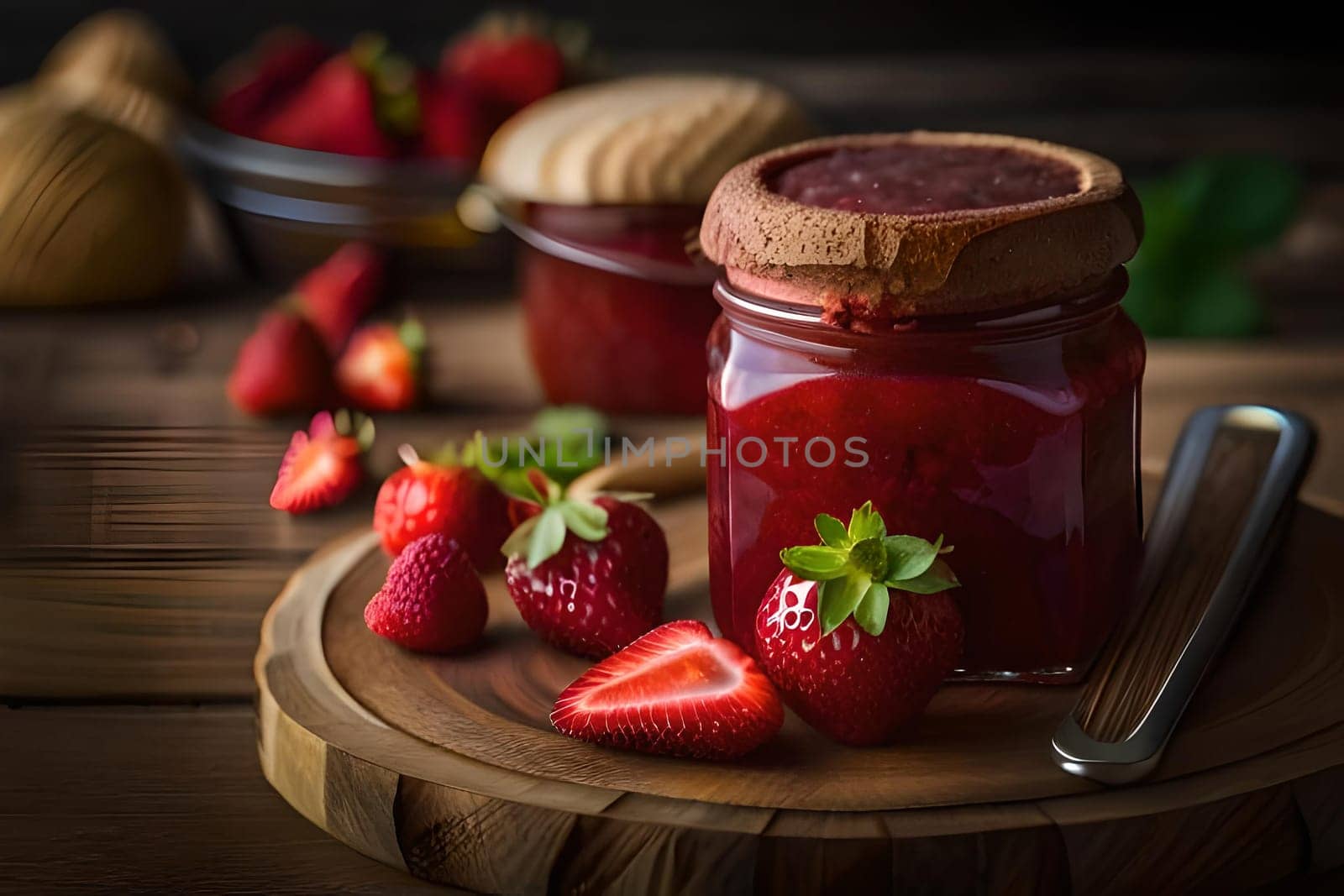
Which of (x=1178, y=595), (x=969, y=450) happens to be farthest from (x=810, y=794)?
(x=1178, y=595)

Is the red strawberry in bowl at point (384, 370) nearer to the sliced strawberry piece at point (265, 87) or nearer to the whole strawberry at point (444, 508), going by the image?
the sliced strawberry piece at point (265, 87)

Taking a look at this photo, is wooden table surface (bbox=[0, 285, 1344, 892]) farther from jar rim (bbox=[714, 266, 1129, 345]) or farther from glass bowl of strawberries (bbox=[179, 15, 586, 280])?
jar rim (bbox=[714, 266, 1129, 345])

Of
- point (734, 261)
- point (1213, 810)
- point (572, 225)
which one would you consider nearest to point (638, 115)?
point (572, 225)

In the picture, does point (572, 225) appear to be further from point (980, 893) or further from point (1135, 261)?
point (980, 893)

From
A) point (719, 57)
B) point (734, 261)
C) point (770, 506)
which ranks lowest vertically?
point (719, 57)

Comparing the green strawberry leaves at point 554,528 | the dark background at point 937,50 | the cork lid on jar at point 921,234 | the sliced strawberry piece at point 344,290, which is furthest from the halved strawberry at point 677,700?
the dark background at point 937,50

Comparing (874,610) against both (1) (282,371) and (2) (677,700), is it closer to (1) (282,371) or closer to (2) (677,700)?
(2) (677,700)

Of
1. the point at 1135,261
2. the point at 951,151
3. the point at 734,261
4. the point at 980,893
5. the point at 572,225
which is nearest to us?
the point at 980,893
